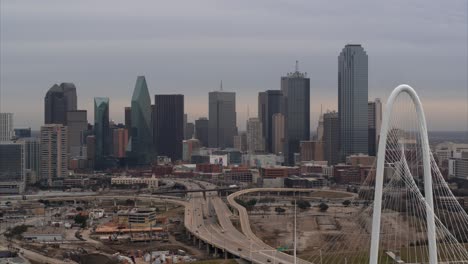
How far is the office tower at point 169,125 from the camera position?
95.3m

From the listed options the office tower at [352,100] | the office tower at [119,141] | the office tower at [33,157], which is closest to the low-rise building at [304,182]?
the office tower at [352,100]

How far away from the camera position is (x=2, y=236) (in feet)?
118

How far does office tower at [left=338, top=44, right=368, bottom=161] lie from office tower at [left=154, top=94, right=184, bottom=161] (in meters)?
20.4

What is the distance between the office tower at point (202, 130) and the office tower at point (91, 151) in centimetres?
2396

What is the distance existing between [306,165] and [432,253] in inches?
2249

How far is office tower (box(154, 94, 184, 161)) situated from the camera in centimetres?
9531

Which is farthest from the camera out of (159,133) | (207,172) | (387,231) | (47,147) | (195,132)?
(195,132)

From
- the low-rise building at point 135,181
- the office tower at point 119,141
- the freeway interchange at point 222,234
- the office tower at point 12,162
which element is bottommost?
the freeway interchange at point 222,234

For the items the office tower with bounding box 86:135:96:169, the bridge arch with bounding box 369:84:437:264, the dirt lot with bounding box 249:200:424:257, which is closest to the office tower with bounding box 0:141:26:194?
the office tower with bounding box 86:135:96:169

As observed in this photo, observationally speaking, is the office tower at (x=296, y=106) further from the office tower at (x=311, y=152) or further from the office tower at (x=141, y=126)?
the office tower at (x=141, y=126)

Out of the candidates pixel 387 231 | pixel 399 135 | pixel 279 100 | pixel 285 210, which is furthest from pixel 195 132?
pixel 399 135

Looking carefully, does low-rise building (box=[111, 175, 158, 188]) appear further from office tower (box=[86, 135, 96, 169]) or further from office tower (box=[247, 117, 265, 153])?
office tower (box=[247, 117, 265, 153])

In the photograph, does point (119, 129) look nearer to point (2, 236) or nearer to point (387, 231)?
point (2, 236)

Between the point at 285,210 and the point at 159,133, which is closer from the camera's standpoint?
the point at 285,210
